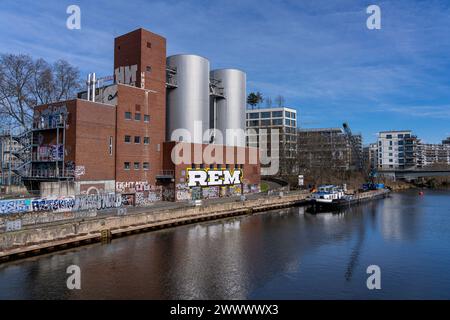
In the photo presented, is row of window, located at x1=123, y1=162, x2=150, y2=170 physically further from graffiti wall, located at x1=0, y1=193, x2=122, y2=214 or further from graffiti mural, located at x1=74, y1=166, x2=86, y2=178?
graffiti mural, located at x1=74, y1=166, x2=86, y2=178

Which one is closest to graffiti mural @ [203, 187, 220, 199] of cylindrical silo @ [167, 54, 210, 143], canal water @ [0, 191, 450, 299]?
cylindrical silo @ [167, 54, 210, 143]

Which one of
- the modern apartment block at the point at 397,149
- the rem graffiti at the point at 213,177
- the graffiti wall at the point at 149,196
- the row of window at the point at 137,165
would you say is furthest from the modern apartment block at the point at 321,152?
the row of window at the point at 137,165

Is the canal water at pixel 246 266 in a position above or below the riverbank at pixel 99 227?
below

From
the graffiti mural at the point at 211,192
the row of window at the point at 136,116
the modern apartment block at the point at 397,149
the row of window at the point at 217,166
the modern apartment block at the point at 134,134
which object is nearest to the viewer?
the modern apartment block at the point at 134,134

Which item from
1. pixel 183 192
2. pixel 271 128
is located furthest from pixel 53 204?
pixel 271 128

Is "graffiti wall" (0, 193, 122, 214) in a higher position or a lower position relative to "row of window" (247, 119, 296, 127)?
lower

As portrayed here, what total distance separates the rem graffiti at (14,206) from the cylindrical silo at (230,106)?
40398mm

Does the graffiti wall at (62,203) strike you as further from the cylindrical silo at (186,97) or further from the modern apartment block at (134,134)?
the cylindrical silo at (186,97)

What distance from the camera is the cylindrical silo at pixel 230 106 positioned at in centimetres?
7012

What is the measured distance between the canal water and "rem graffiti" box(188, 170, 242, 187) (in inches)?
548

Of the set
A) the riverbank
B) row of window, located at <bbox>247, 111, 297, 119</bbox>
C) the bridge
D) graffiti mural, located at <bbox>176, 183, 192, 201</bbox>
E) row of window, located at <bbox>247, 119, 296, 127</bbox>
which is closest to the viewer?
the riverbank

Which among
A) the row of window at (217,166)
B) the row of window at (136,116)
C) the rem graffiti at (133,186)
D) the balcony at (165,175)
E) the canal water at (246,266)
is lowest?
the canal water at (246,266)

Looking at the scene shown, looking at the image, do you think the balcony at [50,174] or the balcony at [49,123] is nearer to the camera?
the balcony at [50,174]

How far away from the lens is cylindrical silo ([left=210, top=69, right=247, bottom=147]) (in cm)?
7012
